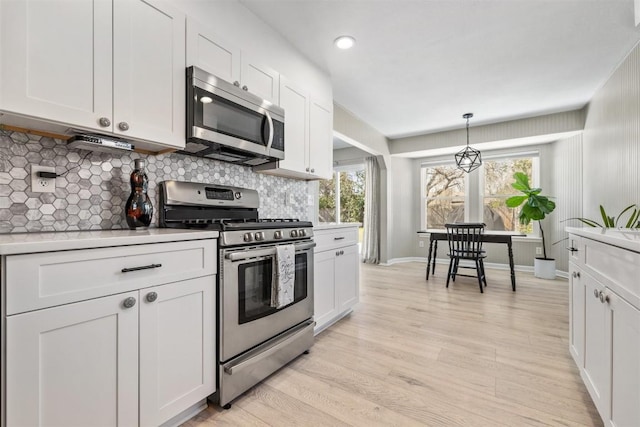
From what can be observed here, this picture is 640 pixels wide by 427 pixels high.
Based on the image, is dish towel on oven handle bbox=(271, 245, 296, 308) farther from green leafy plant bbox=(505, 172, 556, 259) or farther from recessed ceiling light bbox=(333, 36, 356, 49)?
green leafy plant bbox=(505, 172, 556, 259)

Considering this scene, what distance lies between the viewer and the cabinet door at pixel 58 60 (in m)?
1.12

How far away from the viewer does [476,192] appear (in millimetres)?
5590

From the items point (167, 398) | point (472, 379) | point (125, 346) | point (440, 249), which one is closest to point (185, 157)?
point (125, 346)

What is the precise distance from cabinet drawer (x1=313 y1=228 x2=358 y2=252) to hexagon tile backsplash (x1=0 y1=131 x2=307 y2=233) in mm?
1008

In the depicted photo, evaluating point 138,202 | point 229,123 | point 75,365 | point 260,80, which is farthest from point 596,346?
point 260,80

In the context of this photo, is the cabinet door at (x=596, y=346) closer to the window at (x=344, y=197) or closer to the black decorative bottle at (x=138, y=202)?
the black decorative bottle at (x=138, y=202)

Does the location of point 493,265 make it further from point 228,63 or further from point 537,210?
point 228,63

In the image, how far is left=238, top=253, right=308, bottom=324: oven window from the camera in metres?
1.63

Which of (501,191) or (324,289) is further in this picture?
(501,191)

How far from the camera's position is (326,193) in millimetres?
6719

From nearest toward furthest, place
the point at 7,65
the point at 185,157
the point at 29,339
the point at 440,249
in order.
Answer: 1. the point at 29,339
2. the point at 7,65
3. the point at 185,157
4. the point at 440,249

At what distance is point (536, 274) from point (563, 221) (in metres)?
0.95

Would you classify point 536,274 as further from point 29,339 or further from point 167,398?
point 29,339

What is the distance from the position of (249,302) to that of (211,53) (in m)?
1.55
